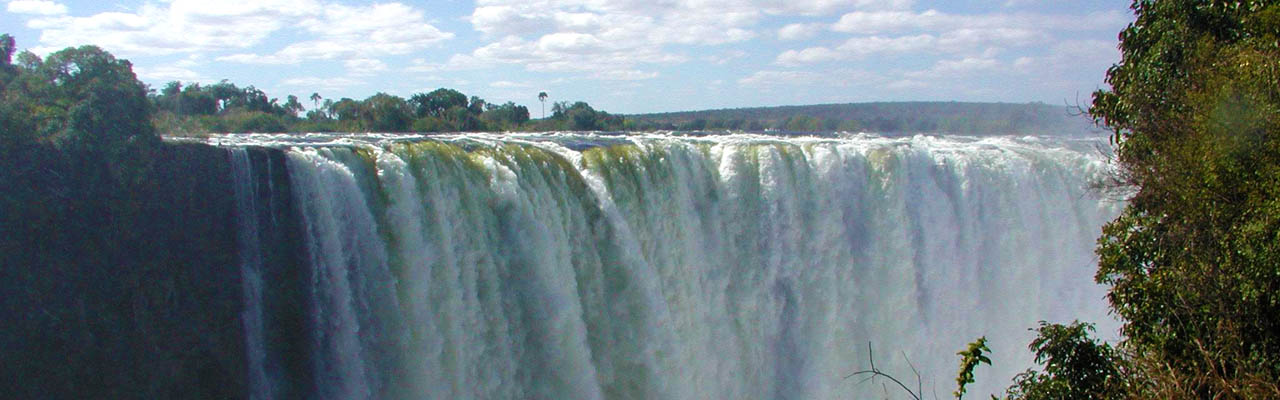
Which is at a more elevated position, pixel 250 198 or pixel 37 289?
pixel 250 198

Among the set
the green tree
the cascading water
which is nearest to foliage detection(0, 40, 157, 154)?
the cascading water

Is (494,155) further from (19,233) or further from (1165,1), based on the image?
(1165,1)

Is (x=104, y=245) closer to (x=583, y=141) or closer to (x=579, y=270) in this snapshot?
(x=579, y=270)

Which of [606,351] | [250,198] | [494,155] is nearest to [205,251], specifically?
[250,198]

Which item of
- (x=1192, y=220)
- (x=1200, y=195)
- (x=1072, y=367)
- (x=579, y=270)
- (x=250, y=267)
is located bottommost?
(x=579, y=270)

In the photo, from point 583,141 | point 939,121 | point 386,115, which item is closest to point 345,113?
point 386,115

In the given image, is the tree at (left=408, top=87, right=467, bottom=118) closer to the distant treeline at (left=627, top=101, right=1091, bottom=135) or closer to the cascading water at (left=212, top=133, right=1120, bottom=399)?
the distant treeline at (left=627, top=101, right=1091, bottom=135)
